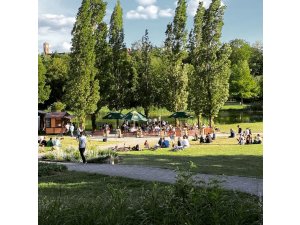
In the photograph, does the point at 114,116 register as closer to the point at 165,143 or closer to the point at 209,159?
the point at 209,159

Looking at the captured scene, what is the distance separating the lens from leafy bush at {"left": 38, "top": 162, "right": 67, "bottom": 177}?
21.4 feet

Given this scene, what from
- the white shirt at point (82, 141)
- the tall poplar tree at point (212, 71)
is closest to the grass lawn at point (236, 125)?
the tall poplar tree at point (212, 71)

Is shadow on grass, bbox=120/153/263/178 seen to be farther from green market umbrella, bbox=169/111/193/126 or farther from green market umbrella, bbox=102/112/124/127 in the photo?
green market umbrella, bbox=102/112/124/127

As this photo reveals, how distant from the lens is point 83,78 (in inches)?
200

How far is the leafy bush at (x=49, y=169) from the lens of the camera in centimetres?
654

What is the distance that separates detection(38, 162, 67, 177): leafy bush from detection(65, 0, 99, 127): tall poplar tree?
177 cm

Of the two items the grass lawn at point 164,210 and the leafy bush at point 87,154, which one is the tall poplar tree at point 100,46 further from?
the grass lawn at point 164,210

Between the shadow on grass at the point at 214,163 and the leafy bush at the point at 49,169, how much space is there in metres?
1.18

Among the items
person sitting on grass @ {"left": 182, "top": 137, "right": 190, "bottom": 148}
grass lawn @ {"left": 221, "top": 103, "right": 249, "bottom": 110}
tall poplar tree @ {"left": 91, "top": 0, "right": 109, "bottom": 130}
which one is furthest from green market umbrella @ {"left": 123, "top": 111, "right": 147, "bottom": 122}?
person sitting on grass @ {"left": 182, "top": 137, "right": 190, "bottom": 148}

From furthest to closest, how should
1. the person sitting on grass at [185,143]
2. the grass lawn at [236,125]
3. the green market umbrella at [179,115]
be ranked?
the person sitting on grass at [185,143]
the green market umbrella at [179,115]
the grass lawn at [236,125]

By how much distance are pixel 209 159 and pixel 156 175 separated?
2.48ft

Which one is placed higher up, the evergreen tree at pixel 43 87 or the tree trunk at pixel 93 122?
the evergreen tree at pixel 43 87
